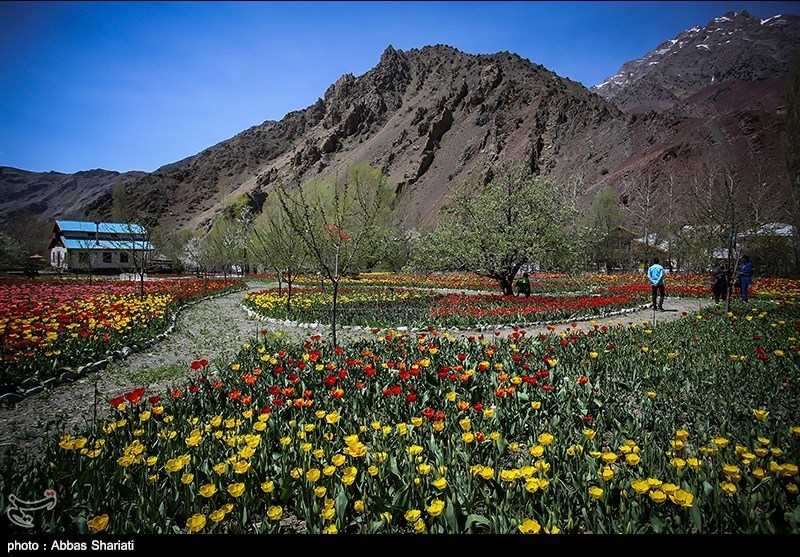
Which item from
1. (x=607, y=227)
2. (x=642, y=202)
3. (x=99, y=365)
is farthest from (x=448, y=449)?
(x=642, y=202)

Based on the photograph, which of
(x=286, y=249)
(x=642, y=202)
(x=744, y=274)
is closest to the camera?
(x=286, y=249)

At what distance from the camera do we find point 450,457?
3.29 metres

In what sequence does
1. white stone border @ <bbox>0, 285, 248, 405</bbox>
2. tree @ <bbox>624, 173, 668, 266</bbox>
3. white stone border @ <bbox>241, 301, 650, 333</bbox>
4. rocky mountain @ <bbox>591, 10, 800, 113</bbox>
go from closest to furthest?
white stone border @ <bbox>0, 285, 248, 405</bbox> → white stone border @ <bbox>241, 301, 650, 333</bbox> → tree @ <bbox>624, 173, 668, 266</bbox> → rocky mountain @ <bbox>591, 10, 800, 113</bbox>

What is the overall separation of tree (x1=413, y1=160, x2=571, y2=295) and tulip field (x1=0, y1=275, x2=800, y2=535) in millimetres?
8512

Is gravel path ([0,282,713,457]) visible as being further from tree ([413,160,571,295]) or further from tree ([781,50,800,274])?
tree ([781,50,800,274])

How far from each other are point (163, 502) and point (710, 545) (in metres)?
3.61

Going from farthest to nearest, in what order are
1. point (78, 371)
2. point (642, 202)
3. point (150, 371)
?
1. point (642, 202)
2. point (150, 371)
3. point (78, 371)

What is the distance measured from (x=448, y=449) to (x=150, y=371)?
6842mm

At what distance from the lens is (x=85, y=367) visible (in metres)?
7.42

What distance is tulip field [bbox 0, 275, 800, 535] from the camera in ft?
8.37

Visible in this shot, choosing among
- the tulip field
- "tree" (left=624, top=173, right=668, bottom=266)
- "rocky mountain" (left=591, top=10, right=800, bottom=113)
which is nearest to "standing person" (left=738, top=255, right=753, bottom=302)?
the tulip field

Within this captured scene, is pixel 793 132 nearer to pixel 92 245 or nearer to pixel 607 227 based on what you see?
pixel 607 227

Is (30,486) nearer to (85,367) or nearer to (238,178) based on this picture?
(85,367)

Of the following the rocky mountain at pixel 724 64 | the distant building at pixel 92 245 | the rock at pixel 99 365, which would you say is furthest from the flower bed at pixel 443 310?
the rocky mountain at pixel 724 64
